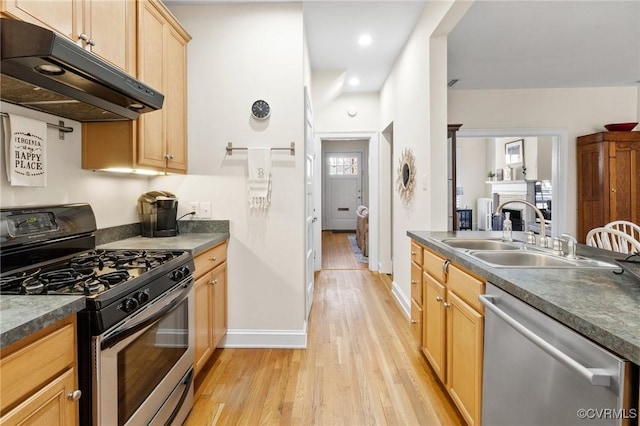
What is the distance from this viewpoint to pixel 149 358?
1393mm

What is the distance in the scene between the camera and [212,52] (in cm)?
260

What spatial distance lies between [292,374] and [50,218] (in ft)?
5.48

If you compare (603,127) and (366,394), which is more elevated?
(603,127)

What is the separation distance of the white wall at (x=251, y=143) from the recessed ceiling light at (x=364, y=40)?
3.04ft

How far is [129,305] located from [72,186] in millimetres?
1055

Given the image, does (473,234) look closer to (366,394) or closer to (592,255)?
(592,255)

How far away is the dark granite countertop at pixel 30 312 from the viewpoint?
79 cm

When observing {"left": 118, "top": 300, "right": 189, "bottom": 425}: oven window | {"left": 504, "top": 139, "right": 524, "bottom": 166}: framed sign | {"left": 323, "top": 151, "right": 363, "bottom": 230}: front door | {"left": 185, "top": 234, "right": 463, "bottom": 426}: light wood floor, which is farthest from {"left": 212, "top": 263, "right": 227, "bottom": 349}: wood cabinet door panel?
{"left": 323, "top": 151, "right": 363, "bottom": 230}: front door

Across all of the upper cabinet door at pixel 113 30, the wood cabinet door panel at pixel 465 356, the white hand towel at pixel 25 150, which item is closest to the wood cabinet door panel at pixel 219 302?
the white hand towel at pixel 25 150

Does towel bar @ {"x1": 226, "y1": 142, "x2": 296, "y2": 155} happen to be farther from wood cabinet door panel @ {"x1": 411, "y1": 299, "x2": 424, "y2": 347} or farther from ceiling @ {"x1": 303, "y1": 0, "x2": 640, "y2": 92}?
wood cabinet door panel @ {"x1": 411, "y1": 299, "x2": 424, "y2": 347}

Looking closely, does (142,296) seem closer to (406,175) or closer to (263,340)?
(263,340)

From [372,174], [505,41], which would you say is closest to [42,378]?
[505,41]

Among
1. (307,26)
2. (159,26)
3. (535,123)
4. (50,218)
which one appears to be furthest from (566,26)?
(50,218)

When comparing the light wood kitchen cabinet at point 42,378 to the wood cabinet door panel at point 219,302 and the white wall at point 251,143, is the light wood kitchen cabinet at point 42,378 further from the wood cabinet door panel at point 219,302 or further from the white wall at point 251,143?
the white wall at point 251,143
